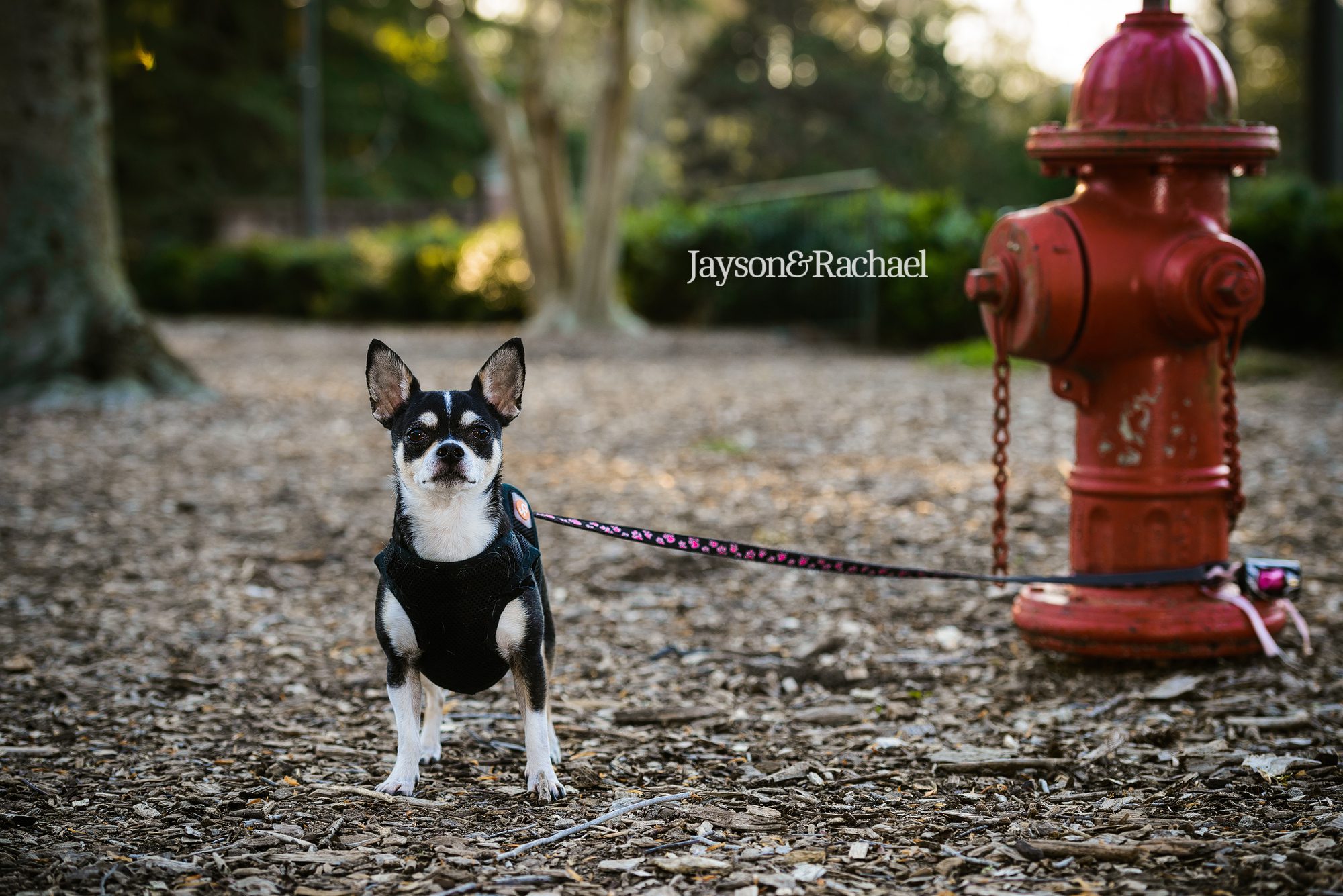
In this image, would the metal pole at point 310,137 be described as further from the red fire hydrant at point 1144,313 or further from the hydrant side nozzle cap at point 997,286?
the red fire hydrant at point 1144,313

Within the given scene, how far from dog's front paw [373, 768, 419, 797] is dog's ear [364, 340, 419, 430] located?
32.4 inches

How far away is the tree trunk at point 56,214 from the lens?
910cm

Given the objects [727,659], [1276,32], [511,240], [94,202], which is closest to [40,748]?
[727,659]

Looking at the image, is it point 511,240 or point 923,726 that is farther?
point 511,240

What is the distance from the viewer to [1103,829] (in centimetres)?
284

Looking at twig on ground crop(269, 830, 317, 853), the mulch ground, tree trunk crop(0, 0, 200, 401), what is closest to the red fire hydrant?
the mulch ground

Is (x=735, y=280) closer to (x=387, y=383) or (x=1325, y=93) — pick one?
(x=1325, y=93)

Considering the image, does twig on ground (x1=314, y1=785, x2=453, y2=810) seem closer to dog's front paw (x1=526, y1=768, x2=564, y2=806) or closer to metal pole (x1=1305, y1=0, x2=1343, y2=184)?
dog's front paw (x1=526, y1=768, x2=564, y2=806)

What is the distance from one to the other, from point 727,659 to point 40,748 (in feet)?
6.68

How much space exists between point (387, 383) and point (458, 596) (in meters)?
0.55

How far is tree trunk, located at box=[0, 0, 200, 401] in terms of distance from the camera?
910 centimetres

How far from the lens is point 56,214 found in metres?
9.24

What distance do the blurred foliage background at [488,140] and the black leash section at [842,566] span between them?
13.0 meters

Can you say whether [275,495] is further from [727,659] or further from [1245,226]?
[1245,226]
